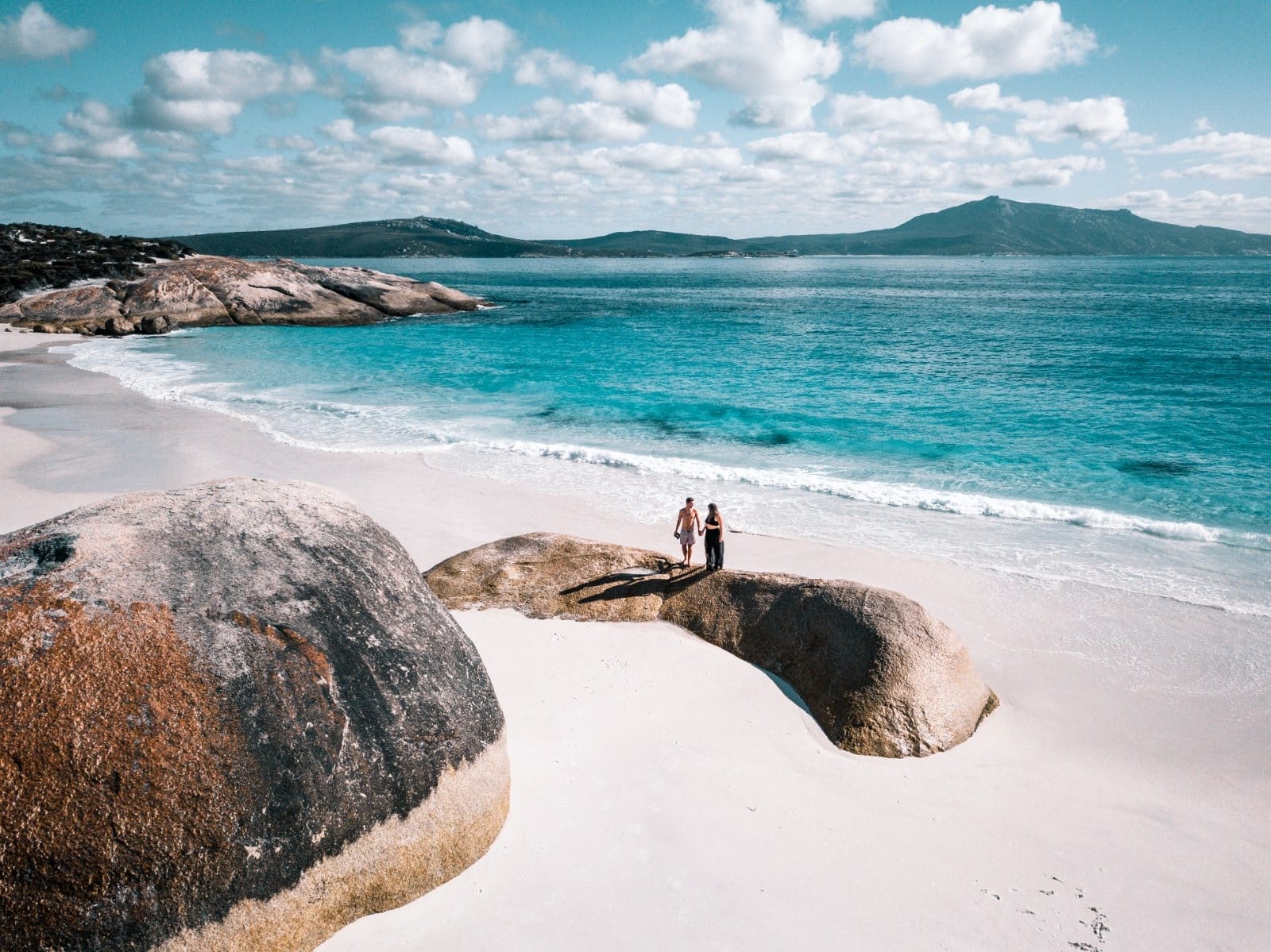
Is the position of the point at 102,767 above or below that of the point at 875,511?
above

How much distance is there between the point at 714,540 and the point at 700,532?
2.81ft

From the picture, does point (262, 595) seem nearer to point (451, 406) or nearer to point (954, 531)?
point (954, 531)

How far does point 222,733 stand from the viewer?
191 inches

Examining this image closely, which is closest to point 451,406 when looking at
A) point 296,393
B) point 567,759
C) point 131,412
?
point 296,393

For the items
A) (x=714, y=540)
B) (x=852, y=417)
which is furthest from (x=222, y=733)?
(x=852, y=417)

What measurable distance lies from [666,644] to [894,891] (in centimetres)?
417

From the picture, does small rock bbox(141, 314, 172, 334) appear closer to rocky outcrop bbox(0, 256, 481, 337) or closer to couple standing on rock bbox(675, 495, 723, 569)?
rocky outcrop bbox(0, 256, 481, 337)

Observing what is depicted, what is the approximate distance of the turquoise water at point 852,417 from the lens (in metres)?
16.0

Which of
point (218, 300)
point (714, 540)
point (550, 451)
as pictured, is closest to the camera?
point (714, 540)

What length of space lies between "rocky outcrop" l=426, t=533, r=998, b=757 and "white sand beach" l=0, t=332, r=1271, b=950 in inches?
10.5

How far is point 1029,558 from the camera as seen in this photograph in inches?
563

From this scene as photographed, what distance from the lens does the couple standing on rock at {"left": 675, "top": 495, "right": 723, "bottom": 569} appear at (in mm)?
11070

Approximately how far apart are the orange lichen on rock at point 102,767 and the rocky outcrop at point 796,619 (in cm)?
567

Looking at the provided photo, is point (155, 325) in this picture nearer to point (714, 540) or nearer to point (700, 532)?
point (700, 532)
